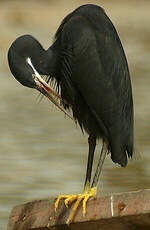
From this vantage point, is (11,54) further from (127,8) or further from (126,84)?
(127,8)

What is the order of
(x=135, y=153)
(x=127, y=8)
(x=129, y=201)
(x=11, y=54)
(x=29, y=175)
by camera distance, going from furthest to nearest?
(x=127, y=8), (x=29, y=175), (x=135, y=153), (x=11, y=54), (x=129, y=201)

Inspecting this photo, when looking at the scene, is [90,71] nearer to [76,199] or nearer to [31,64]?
[31,64]

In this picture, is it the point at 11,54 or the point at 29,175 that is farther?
the point at 29,175

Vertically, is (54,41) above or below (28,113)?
above

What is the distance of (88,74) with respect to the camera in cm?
476

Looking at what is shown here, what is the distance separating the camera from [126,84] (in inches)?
194

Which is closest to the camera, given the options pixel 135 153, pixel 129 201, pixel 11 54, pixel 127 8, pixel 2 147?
pixel 129 201

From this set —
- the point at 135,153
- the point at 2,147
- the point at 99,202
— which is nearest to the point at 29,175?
the point at 2,147

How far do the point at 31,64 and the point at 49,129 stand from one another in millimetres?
3614

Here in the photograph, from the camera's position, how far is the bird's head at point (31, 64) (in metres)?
4.63

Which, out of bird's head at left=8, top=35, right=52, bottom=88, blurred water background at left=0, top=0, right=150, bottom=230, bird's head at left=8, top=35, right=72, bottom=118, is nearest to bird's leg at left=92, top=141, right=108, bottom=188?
bird's head at left=8, top=35, right=72, bottom=118

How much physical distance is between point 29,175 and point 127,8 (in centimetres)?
390

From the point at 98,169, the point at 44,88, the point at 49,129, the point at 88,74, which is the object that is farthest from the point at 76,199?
the point at 49,129

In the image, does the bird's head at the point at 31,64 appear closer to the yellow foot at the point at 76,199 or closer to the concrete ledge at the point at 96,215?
the yellow foot at the point at 76,199
